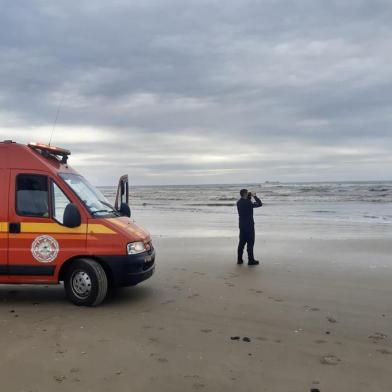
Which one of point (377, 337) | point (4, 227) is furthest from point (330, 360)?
point (4, 227)

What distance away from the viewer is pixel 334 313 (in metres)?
6.76

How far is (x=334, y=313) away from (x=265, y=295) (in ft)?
4.34

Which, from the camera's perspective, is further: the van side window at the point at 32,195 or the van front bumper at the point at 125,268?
the van side window at the point at 32,195

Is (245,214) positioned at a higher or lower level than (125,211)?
lower

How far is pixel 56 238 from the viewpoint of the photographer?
23.3ft

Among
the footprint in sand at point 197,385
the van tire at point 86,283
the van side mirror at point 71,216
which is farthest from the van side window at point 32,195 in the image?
the footprint in sand at point 197,385

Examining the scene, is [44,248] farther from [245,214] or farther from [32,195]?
[245,214]

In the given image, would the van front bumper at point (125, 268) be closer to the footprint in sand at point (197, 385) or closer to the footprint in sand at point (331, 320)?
the footprint in sand at point (331, 320)

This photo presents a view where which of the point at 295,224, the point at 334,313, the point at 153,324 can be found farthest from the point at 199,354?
the point at 295,224

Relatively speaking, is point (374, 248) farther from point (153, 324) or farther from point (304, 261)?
point (153, 324)

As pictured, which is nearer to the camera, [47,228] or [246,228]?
[47,228]

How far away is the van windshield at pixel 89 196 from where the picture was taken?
24.4ft

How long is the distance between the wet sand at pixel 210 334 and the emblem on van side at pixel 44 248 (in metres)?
0.69

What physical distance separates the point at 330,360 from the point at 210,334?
144 centimetres
